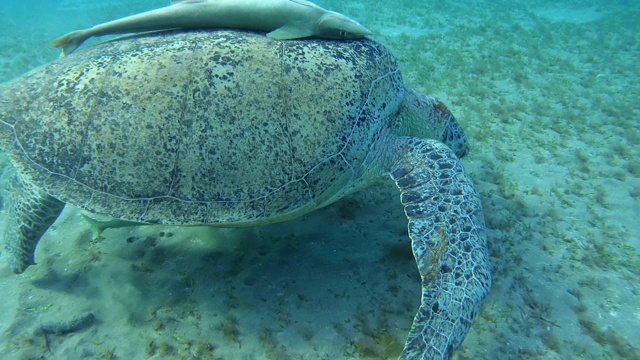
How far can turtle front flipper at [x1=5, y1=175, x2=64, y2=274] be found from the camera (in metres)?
3.07

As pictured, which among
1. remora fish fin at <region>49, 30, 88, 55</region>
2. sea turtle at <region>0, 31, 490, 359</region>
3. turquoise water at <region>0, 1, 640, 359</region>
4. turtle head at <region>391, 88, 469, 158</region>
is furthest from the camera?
turtle head at <region>391, 88, 469, 158</region>

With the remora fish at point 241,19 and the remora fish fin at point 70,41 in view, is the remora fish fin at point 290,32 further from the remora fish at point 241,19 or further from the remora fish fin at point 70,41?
the remora fish fin at point 70,41

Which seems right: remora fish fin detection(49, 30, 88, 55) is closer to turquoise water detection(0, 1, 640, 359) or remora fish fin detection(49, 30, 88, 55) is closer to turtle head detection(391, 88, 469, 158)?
turquoise water detection(0, 1, 640, 359)

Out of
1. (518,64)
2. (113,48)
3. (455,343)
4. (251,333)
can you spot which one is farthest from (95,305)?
(518,64)

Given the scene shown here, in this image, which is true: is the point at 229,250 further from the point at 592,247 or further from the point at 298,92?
the point at 592,247

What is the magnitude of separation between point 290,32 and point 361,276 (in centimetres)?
220

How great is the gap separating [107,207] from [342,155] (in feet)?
5.96

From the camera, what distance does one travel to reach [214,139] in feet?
7.96

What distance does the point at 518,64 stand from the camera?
7719 millimetres

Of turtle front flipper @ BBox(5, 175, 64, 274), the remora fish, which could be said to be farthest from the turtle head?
turtle front flipper @ BBox(5, 175, 64, 274)

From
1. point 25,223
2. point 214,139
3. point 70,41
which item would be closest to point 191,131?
point 214,139

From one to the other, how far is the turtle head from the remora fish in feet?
3.26

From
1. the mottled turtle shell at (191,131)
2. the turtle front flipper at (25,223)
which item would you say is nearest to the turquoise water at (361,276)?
the turtle front flipper at (25,223)

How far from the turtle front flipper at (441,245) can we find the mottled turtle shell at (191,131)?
65 cm
